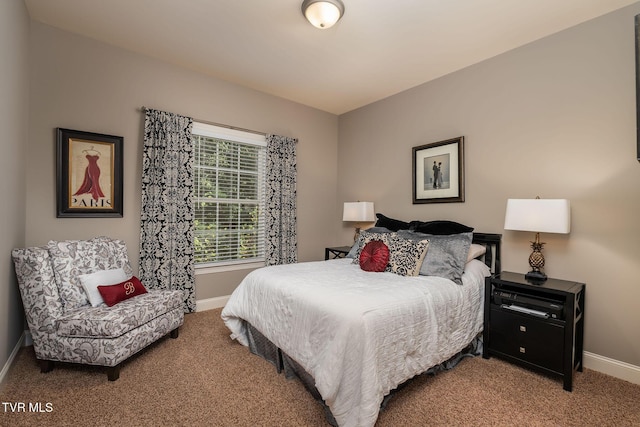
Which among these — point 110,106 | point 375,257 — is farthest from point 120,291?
point 375,257

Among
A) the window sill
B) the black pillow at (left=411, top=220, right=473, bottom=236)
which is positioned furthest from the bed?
the window sill

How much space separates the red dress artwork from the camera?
288 cm

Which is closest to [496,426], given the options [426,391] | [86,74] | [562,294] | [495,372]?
[426,391]

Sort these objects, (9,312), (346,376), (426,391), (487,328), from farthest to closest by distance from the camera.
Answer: (487,328) < (9,312) < (426,391) < (346,376)

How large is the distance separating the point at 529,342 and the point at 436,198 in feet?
5.58

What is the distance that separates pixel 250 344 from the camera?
2654 millimetres

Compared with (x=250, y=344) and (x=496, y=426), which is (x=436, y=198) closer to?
(x=496, y=426)

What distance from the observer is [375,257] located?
9.25 feet

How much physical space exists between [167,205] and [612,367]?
4.22 metres

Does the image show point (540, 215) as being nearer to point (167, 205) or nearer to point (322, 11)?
point (322, 11)

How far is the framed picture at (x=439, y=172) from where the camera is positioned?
10.9 feet

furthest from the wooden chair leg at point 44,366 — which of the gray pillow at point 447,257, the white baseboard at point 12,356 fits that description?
the gray pillow at point 447,257

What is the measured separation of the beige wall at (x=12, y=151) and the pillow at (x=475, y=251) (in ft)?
11.8

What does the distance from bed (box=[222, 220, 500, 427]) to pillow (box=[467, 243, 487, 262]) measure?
0.04ft
